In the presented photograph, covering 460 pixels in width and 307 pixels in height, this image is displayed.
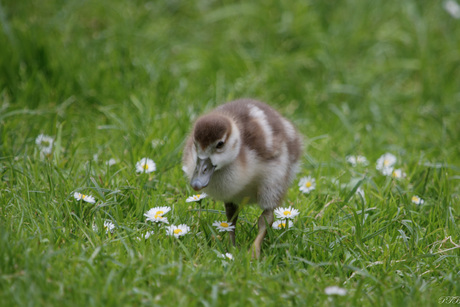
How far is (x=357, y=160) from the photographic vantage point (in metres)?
5.24

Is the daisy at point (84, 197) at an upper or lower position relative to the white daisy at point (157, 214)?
upper

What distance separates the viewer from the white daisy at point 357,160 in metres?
5.23

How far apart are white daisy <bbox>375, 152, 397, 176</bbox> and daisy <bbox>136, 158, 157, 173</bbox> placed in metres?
1.91

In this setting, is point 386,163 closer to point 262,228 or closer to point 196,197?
point 262,228

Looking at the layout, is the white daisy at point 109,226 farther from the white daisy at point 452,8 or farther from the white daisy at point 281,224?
the white daisy at point 452,8

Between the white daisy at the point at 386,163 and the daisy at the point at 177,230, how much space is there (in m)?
1.97

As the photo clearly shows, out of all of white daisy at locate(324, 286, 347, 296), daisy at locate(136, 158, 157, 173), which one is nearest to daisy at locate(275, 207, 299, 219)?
white daisy at locate(324, 286, 347, 296)

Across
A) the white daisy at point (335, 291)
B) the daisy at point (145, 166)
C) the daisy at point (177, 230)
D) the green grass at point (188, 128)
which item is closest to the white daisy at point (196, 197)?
the green grass at point (188, 128)

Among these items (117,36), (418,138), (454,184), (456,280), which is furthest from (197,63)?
(456,280)

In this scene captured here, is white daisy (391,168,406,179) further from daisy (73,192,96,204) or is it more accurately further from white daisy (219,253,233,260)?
daisy (73,192,96,204)

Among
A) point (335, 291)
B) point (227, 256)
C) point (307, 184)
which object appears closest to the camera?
point (335, 291)

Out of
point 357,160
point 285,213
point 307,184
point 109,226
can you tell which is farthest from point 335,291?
point 357,160

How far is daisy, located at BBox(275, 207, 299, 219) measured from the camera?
13.4ft

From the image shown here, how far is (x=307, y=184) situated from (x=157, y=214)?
135 centimetres
